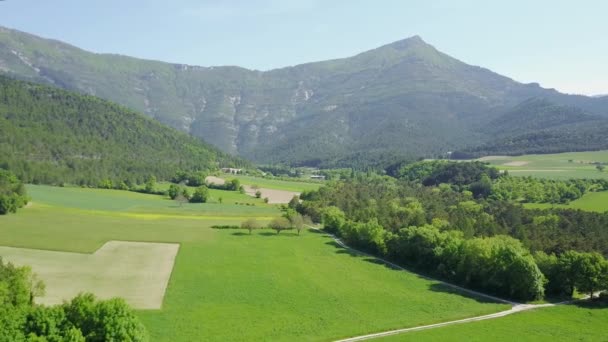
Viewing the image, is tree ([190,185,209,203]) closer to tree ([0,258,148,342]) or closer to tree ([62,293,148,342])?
tree ([0,258,148,342])

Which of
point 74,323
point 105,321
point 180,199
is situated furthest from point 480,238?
point 180,199

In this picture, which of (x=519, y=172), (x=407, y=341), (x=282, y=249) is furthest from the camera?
(x=519, y=172)

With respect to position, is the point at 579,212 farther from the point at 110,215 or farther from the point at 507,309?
the point at 110,215

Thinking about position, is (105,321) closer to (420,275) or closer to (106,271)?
(106,271)

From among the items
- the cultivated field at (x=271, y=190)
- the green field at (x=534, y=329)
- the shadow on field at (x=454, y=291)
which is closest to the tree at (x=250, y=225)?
the shadow on field at (x=454, y=291)

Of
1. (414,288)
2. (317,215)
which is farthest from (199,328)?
(317,215)

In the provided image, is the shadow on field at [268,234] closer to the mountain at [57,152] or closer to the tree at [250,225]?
the tree at [250,225]
